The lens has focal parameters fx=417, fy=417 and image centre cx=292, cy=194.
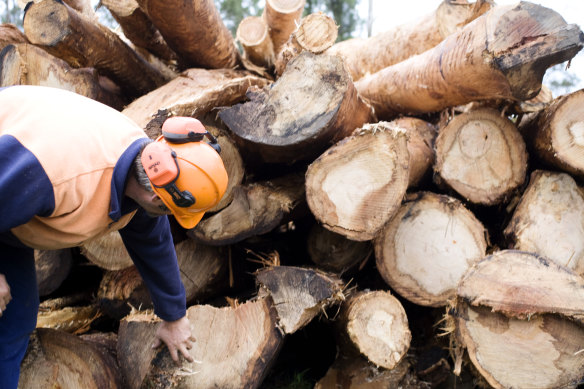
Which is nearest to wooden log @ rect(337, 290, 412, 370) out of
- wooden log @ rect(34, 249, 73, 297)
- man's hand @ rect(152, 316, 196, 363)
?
man's hand @ rect(152, 316, 196, 363)

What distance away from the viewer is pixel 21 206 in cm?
123

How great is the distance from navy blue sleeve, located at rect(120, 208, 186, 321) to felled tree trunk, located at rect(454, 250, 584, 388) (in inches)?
51.4

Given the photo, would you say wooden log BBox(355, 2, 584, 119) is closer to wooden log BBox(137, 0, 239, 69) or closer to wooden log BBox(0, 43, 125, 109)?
wooden log BBox(137, 0, 239, 69)

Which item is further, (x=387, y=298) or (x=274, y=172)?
(x=274, y=172)

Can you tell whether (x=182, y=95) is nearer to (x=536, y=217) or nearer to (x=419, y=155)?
(x=419, y=155)

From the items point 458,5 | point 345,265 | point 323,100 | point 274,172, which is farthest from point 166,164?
point 458,5

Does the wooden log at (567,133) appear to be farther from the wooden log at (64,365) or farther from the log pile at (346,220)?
the wooden log at (64,365)

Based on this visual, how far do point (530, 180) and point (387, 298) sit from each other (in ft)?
3.76

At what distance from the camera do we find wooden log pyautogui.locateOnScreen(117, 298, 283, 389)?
1818 millimetres

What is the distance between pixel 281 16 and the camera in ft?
11.2

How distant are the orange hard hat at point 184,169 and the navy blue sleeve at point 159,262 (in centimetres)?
31

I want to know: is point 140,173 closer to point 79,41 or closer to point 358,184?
point 358,184

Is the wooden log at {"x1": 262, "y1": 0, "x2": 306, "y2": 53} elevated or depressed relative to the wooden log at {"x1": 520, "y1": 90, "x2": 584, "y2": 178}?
elevated

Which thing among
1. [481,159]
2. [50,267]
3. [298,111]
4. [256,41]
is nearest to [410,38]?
[256,41]
